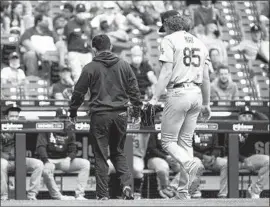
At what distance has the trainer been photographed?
12.0 m

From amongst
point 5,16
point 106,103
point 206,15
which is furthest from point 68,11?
point 106,103

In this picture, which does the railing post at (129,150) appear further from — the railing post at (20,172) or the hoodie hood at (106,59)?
the hoodie hood at (106,59)

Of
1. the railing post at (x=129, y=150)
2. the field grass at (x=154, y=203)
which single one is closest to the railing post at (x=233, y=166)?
the railing post at (x=129, y=150)

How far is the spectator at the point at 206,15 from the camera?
21391mm

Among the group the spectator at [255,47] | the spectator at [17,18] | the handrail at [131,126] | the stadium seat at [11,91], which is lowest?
the handrail at [131,126]

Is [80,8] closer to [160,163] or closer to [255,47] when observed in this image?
[255,47]

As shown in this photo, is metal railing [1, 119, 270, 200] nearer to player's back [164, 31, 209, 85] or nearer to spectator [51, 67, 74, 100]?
spectator [51, 67, 74, 100]

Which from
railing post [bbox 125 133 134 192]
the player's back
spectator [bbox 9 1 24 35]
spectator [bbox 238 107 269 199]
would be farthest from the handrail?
spectator [bbox 9 1 24 35]

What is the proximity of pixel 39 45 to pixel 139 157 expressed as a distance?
14.4 feet

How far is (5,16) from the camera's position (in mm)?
20031

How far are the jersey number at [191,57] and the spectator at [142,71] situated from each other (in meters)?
5.88

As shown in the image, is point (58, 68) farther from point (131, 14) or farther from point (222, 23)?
point (222, 23)

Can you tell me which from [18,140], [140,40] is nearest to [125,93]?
[18,140]

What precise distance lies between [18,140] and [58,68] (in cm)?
412
